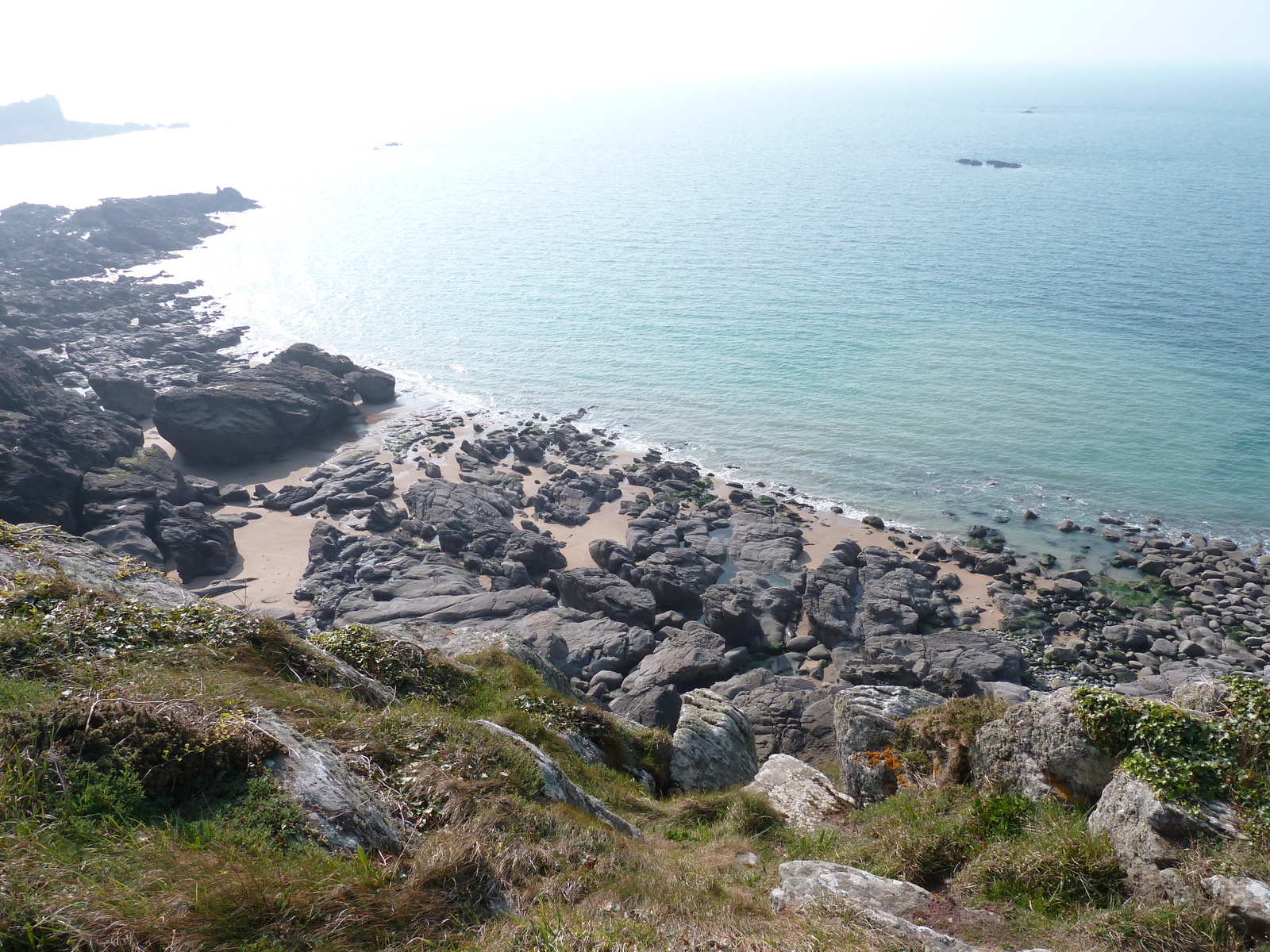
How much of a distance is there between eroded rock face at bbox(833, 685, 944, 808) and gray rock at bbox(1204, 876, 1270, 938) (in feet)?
16.5

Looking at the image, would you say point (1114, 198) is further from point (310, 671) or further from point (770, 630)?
point (310, 671)

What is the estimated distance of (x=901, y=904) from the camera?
7.27 meters

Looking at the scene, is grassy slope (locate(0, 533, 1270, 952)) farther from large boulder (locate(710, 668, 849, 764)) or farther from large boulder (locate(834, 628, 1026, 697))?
large boulder (locate(834, 628, 1026, 697))

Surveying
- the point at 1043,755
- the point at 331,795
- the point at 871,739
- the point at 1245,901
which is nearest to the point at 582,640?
the point at 871,739

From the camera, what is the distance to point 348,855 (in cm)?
584

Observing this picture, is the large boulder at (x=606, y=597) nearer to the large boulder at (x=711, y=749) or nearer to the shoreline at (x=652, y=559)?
the shoreline at (x=652, y=559)

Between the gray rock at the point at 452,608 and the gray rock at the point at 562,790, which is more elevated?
the gray rock at the point at 562,790

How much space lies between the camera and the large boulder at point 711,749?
14148 millimetres

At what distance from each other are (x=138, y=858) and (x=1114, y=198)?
117147 mm

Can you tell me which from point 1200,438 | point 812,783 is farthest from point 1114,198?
point 812,783

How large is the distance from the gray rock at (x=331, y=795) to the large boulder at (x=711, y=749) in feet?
28.4

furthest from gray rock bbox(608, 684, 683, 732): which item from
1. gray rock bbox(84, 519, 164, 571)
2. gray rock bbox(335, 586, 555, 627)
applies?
gray rock bbox(84, 519, 164, 571)

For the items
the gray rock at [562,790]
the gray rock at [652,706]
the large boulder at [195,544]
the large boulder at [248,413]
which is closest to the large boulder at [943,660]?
the gray rock at [652,706]

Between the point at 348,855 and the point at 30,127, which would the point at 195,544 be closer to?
the point at 348,855
